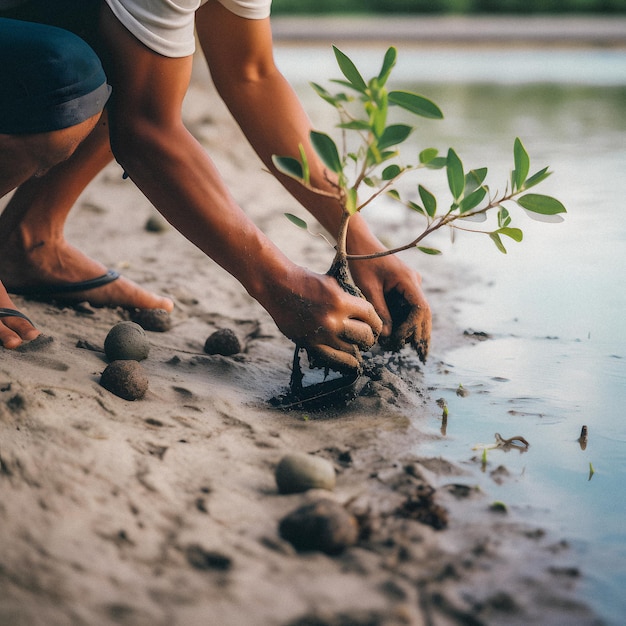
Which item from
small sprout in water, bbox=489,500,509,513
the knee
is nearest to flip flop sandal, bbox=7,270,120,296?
the knee

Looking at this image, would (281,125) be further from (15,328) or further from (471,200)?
(15,328)

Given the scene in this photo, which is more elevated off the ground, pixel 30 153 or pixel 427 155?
pixel 427 155

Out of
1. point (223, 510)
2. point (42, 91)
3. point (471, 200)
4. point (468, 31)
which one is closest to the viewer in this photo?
point (223, 510)

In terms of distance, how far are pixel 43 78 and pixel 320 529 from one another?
1.14 m

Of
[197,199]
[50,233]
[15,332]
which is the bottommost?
[15,332]

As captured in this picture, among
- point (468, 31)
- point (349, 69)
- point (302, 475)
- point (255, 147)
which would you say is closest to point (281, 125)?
point (255, 147)

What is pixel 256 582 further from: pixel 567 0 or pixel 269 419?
pixel 567 0

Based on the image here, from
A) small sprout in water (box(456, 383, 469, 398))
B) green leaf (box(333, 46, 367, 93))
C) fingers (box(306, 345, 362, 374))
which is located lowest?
small sprout in water (box(456, 383, 469, 398))

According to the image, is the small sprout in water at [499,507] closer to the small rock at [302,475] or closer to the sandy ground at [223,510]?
the sandy ground at [223,510]

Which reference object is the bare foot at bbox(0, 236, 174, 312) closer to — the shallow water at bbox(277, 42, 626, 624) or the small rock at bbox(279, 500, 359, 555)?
the shallow water at bbox(277, 42, 626, 624)

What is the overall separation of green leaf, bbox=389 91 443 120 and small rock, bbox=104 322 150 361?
90 centimetres

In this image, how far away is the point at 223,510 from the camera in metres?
1.51

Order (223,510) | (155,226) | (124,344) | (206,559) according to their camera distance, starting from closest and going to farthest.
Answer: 1. (206,559)
2. (223,510)
3. (124,344)
4. (155,226)

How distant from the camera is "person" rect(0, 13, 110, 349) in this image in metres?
1.75
